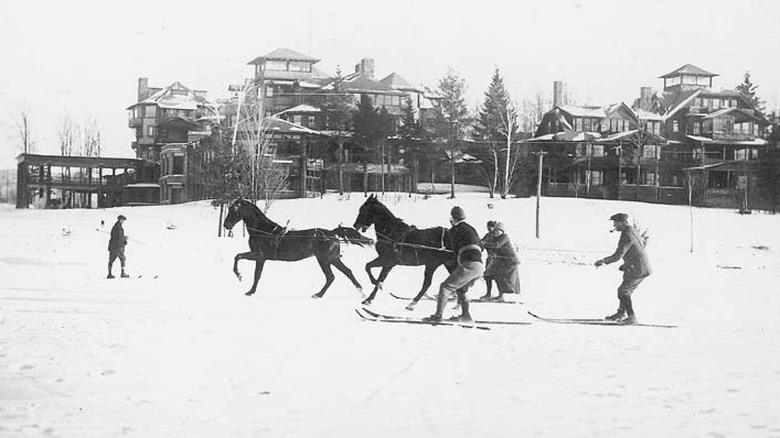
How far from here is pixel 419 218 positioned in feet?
37.6

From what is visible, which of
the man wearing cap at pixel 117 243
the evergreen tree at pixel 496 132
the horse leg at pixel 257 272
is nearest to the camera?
the man wearing cap at pixel 117 243

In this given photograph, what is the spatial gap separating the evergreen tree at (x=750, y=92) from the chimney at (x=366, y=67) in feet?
17.1

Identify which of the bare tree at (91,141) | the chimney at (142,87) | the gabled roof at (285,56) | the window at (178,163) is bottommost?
the window at (178,163)

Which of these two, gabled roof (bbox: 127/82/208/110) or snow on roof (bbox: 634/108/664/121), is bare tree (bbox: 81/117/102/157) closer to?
gabled roof (bbox: 127/82/208/110)

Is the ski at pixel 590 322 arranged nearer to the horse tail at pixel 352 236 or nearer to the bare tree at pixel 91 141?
the horse tail at pixel 352 236

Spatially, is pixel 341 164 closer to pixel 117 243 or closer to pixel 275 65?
pixel 275 65

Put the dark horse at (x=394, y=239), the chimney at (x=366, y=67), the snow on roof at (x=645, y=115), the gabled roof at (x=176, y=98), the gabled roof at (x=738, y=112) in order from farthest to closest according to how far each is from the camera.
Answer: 1. the snow on roof at (x=645, y=115)
2. the gabled roof at (x=738, y=112)
3. the gabled roof at (x=176, y=98)
4. the chimney at (x=366, y=67)
5. the dark horse at (x=394, y=239)

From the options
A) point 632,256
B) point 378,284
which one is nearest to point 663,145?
point 632,256

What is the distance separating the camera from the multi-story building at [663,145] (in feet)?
40.6

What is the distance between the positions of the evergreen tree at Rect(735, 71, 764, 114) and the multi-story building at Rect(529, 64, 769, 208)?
195mm

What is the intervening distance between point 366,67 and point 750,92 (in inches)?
226

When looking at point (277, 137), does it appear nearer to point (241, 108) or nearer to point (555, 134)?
point (241, 108)

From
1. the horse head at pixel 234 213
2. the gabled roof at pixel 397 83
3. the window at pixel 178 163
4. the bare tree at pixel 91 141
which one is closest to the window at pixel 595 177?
the gabled roof at pixel 397 83

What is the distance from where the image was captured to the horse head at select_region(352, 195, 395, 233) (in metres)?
10.2
